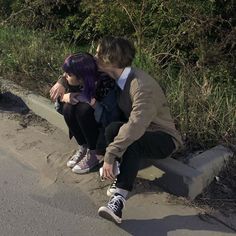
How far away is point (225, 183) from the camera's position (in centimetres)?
370

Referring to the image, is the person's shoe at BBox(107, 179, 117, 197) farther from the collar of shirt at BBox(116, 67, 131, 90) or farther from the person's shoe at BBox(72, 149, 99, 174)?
the collar of shirt at BBox(116, 67, 131, 90)

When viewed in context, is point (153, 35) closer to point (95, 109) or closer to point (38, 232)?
point (95, 109)

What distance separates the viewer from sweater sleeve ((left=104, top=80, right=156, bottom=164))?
10.9 feet

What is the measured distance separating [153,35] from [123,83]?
97.8 inches

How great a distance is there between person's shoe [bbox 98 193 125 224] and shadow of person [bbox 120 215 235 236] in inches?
2.8

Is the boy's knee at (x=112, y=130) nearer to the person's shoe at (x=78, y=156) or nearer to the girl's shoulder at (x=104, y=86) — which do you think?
the girl's shoulder at (x=104, y=86)

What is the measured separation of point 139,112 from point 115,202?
23.7 inches

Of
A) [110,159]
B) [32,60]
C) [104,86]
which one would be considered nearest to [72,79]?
[104,86]

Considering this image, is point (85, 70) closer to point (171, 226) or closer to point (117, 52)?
point (117, 52)

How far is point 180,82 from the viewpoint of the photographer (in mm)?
4625

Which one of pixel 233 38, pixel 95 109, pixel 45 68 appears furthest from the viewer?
pixel 45 68

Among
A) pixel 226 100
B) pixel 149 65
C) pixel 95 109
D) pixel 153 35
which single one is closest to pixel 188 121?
pixel 226 100

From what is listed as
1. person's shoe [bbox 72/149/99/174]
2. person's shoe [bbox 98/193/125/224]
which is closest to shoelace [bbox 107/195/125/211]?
person's shoe [bbox 98/193/125/224]

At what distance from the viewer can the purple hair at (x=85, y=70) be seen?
3801 millimetres
